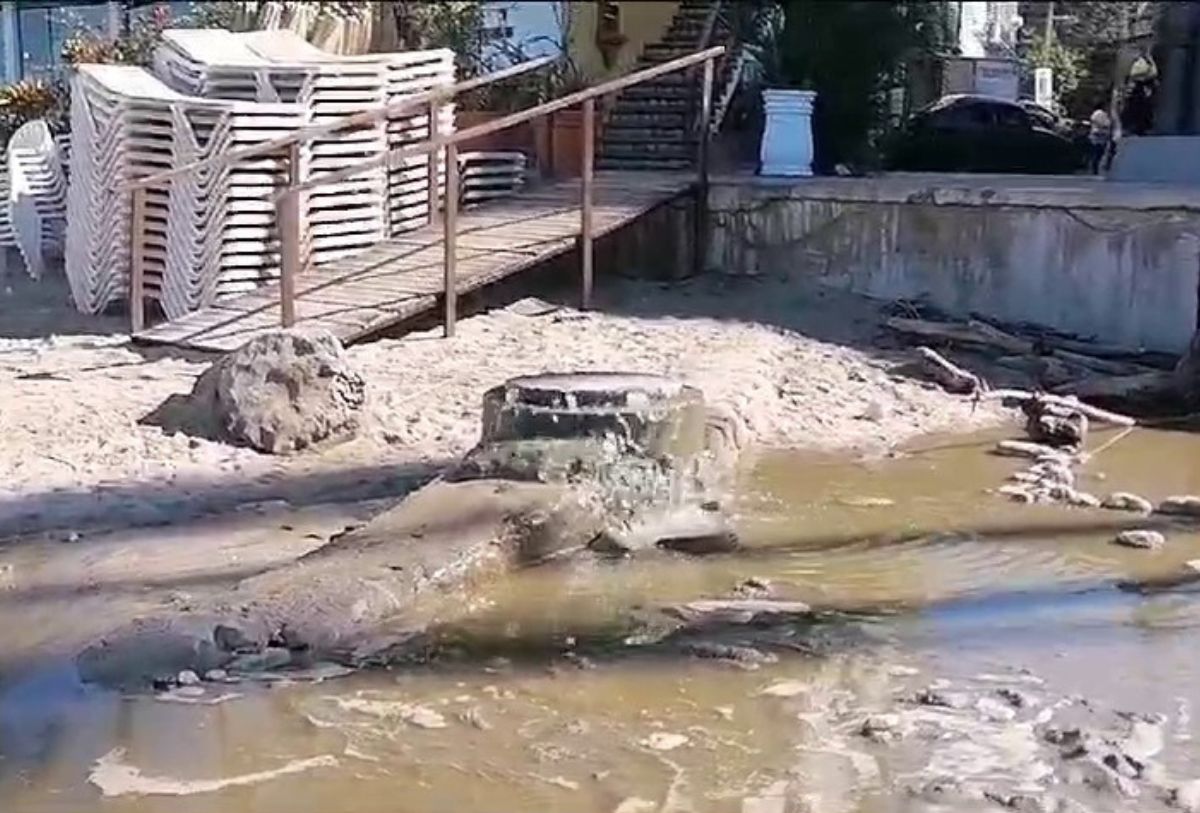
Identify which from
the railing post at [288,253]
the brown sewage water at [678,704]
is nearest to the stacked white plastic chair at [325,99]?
the railing post at [288,253]

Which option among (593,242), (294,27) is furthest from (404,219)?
(294,27)

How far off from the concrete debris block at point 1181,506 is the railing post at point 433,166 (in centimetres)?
525

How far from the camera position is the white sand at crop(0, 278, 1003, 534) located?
320 inches

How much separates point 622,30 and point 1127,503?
11.0 m

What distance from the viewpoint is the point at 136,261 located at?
10.6 meters

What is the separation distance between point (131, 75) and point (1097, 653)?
8084mm

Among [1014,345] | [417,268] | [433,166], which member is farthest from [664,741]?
[433,166]

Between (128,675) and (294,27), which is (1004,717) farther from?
(294,27)

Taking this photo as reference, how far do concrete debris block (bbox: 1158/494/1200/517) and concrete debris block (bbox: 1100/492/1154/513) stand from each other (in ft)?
0.20

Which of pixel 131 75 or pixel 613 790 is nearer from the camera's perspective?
pixel 613 790

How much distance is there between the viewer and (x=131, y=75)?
1198 centimetres

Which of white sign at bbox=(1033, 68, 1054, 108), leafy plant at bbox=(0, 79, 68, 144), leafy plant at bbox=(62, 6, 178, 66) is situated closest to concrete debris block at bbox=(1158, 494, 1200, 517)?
leafy plant at bbox=(62, 6, 178, 66)

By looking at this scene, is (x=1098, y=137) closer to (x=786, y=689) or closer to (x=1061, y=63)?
(x=1061, y=63)

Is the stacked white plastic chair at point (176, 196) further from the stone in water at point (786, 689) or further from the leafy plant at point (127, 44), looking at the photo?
the stone in water at point (786, 689)
